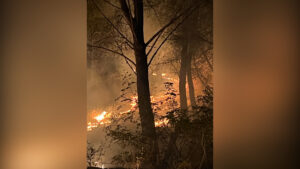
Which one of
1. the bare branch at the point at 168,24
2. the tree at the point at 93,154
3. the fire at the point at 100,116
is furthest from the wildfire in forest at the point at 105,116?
the bare branch at the point at 168,24

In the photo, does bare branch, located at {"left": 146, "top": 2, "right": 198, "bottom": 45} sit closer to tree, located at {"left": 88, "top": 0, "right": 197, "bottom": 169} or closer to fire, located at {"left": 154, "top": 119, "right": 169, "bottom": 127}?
tree, located at {"left": 88, "top": 0, "right": 197, "bottom": 169}

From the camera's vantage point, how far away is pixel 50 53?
2.21 metres

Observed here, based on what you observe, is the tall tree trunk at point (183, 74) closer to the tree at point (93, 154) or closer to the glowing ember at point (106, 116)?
the glowing ember at point (106, 116)

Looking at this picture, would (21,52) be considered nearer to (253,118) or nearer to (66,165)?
(66,165)

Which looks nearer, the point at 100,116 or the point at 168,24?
the point at 168,24

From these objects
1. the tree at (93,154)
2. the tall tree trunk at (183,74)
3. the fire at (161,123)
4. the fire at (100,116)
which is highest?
the tall tree trunk at (183,74)

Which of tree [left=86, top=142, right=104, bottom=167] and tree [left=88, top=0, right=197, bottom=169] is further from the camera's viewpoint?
tree [left=86, top=142, right=104, bottom=167]

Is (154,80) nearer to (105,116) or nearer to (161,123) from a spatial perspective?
(161,123)

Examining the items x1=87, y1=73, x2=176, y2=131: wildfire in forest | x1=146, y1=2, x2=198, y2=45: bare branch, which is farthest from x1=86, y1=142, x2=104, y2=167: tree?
x1=146, y1=2, x2=198, y2=45: bare branch

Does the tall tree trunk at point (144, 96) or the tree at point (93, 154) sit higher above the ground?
the tall tree trunk at point (144, 96)

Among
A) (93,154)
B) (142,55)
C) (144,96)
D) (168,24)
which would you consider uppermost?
(168,24)

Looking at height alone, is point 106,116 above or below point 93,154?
above

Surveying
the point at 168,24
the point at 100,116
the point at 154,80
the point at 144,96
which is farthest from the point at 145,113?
the point at 168,24

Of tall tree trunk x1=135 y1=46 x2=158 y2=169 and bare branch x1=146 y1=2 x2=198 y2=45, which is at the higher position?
bare branch x1=146 y1=2 x2=198 y2=45
